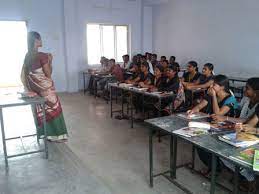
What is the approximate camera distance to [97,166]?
2922mm

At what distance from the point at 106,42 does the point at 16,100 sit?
19.1ft

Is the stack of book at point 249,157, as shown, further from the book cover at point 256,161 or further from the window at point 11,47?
the window at point 11,47

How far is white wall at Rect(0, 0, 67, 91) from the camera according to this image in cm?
673

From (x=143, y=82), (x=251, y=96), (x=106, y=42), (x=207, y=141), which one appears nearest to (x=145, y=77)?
(x=143, y=82)

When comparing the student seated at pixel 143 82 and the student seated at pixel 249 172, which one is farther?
the student seated at pixel 143 82

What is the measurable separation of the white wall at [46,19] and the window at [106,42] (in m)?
0.95

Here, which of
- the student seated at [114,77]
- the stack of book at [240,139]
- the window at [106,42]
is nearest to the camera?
the stack of book at [240,139]

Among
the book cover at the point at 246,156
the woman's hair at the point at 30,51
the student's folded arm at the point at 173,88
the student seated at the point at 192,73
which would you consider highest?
the woman's hair at the point at 30,51

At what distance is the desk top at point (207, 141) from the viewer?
1.65 metres

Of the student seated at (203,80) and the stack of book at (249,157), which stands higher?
the student seated at (203,80)

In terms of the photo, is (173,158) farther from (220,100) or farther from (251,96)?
(251,96)

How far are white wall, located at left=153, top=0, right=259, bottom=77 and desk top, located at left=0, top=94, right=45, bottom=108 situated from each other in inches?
191

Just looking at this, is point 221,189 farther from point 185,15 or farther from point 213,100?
point 185,15

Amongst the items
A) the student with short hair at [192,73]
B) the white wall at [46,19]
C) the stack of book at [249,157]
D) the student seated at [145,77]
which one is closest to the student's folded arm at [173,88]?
the student seated at [145,77]
